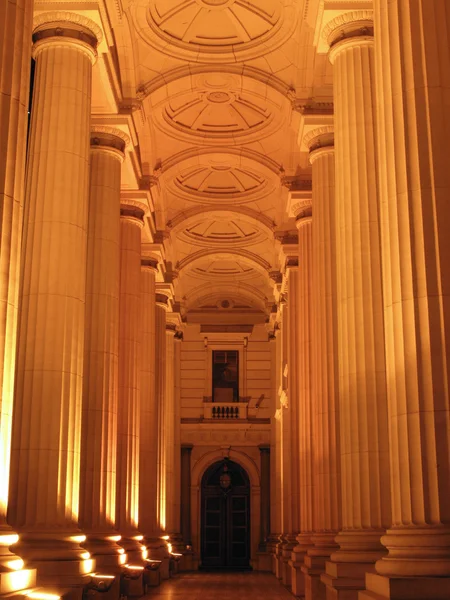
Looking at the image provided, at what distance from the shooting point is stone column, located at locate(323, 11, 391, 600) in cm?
1176

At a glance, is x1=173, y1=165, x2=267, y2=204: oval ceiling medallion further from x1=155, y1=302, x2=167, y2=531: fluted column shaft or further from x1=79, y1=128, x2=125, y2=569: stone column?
x1=79, y1=128, x2=125, y2=569: stone column

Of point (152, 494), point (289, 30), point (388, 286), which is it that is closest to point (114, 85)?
point (289, 30)

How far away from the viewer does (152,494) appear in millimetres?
25234

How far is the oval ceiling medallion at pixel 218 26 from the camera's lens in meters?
18.8

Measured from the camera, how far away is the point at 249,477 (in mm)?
38812

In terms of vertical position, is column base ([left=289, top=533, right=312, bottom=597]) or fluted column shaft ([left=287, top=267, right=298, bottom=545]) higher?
fluted column shaft ([left=287, top=267, right=298, bottom=545])

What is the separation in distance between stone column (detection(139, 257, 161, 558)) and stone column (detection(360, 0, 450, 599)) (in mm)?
16158

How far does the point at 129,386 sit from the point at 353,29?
10.7 m

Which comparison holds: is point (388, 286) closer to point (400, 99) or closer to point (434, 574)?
point (400, 99)

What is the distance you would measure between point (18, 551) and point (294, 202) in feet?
42.0

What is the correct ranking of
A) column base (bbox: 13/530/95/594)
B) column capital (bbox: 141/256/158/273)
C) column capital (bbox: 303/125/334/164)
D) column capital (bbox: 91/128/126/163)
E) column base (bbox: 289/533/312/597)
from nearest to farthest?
column base (bbox: 13/530/95/594) < column capital (bbox: 303/125/334/164) < column capital (bbox: 91/128/126/163) < column base (bbox: 289/533/312/597) < column capital (bbox: 141/256/158/273)

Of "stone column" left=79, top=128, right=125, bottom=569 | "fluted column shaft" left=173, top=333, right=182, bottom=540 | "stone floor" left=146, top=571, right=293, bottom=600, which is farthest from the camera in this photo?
"fluted column shaft" left=173, top=333, right=182, bottom=540

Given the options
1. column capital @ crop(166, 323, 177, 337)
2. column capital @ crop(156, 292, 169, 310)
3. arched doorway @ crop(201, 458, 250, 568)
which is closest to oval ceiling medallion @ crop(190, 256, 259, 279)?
column capital @ crop(166, 323, 177, 337)

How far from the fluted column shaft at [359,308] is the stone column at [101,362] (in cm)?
562
